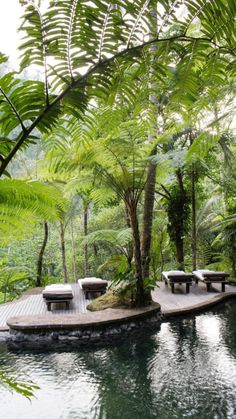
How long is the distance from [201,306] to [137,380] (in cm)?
296

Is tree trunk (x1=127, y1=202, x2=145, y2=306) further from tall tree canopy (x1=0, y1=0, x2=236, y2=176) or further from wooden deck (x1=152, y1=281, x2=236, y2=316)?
tall tree canopy (x1=0, y1=0, x2=236, y2=176)

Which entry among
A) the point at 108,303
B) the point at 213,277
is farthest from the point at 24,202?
the point at 213,277

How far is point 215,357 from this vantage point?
382 cm

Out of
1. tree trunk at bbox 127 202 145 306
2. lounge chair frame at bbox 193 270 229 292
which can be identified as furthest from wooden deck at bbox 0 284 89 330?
lounge chair frame at bbox 193 270 229 292

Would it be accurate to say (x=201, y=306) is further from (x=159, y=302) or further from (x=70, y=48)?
(x=70, y=48)

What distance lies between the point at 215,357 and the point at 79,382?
4.76 feet

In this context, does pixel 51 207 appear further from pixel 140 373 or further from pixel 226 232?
pixel 226 232

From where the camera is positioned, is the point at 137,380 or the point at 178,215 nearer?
the point at 137,380

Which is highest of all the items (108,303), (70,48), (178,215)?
(178,215)

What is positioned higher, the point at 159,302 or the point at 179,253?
the point at 179,253

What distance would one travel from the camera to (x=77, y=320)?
4719 millimetres

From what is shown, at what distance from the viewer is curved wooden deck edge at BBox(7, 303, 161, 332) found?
4523 mm

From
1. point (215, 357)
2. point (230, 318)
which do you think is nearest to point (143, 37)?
point (215, 357)

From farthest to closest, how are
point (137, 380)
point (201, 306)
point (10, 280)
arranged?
point (10, 280), point (201, 306), point (137, 380)
